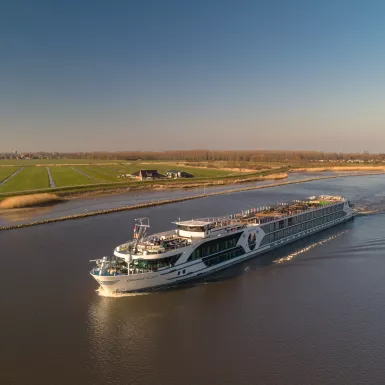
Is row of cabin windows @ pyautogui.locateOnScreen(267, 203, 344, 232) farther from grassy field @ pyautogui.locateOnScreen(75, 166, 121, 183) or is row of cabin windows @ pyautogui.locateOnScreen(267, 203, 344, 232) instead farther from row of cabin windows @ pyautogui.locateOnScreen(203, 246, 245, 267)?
grassy field @ pyautogui.locateOnScreen(75, 166, 121, 183)

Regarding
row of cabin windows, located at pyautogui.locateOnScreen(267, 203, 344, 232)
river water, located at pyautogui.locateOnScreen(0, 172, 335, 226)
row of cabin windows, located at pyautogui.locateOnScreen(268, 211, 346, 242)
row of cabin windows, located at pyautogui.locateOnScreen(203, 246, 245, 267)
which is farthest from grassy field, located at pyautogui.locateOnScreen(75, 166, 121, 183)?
row of cabin windows, located at pyautogui.locateOnScreen(203, 246, 245, 267)

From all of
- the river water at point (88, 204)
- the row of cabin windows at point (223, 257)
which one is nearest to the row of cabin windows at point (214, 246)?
the row of cabin windows at point (223, 257)

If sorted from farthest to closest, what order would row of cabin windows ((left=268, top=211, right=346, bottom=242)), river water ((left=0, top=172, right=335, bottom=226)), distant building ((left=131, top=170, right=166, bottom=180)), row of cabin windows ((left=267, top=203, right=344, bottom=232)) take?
distant building ((left=131, top=170, right=166, bottom=180)) → river water ((left=0, top=172, right=335, bottom=226)) → row of cabin windows ((left=267, top=203, right=344, bottom=232)) → row of cabin windows ((left=268, top=211, right=346, bottom=242))

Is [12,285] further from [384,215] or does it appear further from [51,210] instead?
[384,215]

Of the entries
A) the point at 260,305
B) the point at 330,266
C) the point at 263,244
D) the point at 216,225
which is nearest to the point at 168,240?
the point at 216,225

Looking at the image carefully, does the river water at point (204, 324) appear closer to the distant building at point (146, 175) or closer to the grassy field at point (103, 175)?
the grassy field at point (103, 175)

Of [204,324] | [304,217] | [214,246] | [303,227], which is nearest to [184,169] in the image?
[304,217]
